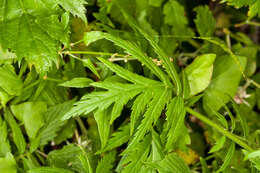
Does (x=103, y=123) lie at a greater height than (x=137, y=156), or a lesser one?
greater

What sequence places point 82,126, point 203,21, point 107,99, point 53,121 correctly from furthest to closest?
point 203,21 < point 82,126 < point 53,121 < point 107,99

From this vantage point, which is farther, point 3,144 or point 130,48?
point 3,144

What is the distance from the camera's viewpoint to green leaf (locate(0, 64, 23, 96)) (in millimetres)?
843

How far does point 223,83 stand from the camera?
1112mm

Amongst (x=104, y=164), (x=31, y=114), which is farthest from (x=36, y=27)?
(x=104, y=164)

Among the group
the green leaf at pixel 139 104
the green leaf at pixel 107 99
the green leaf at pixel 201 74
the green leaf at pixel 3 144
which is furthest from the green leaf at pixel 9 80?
the green leaf at pixel 201 74

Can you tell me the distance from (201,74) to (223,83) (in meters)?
0.16

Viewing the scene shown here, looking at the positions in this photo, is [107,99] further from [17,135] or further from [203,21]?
[203,21]

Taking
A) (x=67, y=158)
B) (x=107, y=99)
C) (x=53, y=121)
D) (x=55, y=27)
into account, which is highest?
(x=55, y=27)

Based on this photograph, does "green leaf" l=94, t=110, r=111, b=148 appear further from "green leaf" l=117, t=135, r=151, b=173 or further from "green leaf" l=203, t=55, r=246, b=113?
"green leaf" l=203, t=55, r=246, b=113

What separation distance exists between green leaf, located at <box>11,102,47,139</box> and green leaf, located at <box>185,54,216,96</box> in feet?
1.52

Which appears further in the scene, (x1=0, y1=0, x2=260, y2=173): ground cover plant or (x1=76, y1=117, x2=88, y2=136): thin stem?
(x1=76, y1=117, x2=88, y2=136): thin stem

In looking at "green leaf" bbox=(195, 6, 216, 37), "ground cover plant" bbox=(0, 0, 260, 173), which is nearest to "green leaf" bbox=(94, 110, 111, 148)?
"ground cover plant" bbox=(0, 0, 260, 173)

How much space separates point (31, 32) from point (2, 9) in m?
0.09
